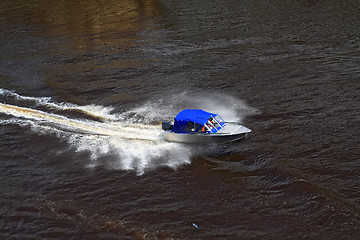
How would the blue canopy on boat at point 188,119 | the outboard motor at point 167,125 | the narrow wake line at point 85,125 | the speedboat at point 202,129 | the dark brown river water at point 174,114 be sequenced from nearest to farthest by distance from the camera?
the dark brown river water at point 174,114 < the speedboat at point 202,129 < the blue canopy on boat at point 188,119 < the outboard motor at point 167,125 < the narrow wake line at point 85,125

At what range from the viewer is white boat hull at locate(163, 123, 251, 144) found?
94.9 feet

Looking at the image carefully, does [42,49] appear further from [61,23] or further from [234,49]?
[234,49]

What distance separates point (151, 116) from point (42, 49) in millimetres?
25948

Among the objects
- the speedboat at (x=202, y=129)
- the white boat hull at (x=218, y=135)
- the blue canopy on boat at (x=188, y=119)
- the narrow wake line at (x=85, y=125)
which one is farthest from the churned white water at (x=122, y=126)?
the blue canopy on boat at (x=188, y=119)

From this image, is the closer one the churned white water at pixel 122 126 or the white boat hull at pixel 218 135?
the white boat hull at pixel 218 135

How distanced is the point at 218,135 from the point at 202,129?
4.23 feet

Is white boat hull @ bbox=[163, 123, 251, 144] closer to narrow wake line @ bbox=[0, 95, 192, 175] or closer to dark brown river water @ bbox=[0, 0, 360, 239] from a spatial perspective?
dark brown river water @ bbox=[0, 0, 360, 239]

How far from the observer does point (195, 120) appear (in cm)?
2922

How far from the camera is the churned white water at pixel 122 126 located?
29447mm

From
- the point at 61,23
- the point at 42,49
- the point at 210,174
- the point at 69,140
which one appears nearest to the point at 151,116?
the point at 69,140

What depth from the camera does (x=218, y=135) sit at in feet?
94.6

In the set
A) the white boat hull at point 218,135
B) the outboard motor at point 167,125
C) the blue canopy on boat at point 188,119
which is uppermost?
the blue canopy on boat at point 188,119

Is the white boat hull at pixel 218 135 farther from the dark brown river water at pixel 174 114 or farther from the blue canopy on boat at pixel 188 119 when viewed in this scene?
the dark brown river water at pixel 174 114

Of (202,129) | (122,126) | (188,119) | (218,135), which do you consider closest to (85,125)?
(122,126)
